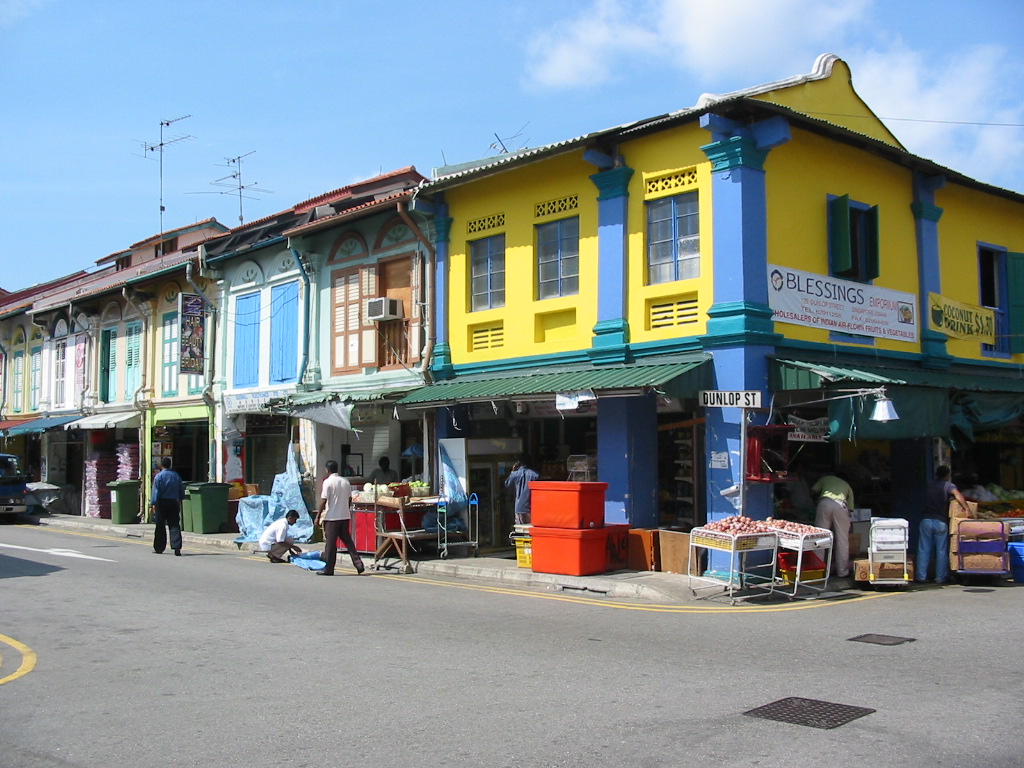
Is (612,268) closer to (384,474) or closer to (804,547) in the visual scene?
(804,547)

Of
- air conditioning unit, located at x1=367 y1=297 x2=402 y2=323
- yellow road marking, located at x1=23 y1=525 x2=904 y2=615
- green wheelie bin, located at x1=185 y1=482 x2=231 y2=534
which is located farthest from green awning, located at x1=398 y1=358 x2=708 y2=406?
green wheelie bin, located at x1=185 y1=482 x2=231 y2=534

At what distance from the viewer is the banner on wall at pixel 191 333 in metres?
22.0

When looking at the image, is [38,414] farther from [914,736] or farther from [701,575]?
[914,736]

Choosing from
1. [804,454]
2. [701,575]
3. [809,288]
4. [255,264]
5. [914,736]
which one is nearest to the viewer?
[914,736]

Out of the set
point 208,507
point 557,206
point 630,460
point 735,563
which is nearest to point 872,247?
point 557,206

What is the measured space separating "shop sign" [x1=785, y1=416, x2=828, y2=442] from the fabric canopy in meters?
19.1

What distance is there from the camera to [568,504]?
12.8 metres

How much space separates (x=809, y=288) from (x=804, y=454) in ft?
11.0

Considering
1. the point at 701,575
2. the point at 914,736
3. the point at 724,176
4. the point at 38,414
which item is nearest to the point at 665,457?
the point at 701,575

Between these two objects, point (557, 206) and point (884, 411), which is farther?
point (557, 206)

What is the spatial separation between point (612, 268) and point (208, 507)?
1139 cm

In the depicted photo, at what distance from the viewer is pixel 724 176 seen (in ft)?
42.1

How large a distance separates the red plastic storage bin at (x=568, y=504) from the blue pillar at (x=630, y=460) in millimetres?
734

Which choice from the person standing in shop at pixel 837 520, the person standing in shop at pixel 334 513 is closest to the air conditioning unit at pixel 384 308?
the person standing in shop at pixel 334 513
